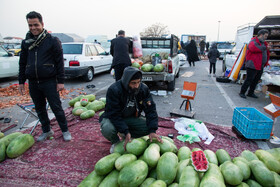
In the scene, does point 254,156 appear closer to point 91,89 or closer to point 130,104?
point 130,104

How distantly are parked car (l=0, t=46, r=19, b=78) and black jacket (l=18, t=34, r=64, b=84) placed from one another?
731 centimetres

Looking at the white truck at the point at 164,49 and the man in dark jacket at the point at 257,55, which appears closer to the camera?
the man in dark jacket at the point at 257,55

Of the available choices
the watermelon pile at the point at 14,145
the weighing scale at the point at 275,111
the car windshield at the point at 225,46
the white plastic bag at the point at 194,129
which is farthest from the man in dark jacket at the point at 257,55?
the car windshield at the point at 225,46

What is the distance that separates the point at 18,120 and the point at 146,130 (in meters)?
3.85

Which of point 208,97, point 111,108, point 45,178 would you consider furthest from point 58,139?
point 208,97

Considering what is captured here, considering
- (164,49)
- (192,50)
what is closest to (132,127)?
(164,49)

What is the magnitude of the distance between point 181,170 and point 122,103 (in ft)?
4.19

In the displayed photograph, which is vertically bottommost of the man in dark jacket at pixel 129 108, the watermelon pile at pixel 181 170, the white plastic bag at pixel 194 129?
the white plastic bag at pixel 194 129

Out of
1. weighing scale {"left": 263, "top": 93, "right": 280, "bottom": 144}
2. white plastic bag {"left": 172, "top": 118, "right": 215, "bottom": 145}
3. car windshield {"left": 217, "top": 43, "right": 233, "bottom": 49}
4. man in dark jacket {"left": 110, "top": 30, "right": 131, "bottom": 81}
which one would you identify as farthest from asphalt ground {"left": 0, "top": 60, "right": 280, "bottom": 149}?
car windshield {"left": 217, "top": 43, "right": 233, "bottom": 49}

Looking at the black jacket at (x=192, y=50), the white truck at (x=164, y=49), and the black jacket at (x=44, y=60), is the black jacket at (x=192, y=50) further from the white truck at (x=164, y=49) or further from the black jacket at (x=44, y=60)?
the black jacket at (x=44, y=60)

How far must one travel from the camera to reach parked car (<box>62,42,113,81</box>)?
8555 mm

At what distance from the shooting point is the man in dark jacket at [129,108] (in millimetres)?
2582

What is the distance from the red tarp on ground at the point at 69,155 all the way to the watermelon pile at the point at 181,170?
73 centimetres

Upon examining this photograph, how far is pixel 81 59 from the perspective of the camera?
8719 millimetres
